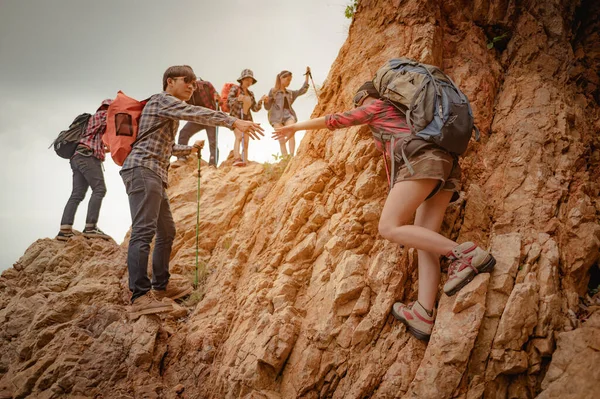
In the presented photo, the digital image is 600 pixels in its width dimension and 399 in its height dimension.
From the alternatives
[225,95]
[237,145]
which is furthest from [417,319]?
[225,95]

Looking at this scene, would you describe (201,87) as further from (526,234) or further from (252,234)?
(526,234)

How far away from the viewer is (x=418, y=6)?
5.29 metres

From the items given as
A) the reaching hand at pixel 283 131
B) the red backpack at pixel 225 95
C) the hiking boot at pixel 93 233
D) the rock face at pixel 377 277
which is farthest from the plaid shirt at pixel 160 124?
the red backpack at pixel 225 95

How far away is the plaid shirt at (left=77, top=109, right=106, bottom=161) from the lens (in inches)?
260

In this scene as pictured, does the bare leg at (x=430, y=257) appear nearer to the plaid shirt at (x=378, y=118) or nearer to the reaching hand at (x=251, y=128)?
the plaid shirt at (x=378, y=118)

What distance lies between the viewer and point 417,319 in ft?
10.3

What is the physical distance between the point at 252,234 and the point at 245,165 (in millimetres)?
3460

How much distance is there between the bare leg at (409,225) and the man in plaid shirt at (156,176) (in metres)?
2.16

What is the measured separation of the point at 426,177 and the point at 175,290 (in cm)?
412

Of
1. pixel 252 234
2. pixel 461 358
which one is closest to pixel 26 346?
pixel 252 234

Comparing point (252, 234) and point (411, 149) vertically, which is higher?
point (411, 149)

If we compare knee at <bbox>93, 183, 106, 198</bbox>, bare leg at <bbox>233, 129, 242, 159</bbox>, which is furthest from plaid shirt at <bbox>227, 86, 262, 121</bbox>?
knee at <bbox>93, 183, 106, 198</bbox>

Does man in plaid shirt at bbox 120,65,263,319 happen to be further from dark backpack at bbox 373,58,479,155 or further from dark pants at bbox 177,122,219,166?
dark pants at bbox 177,122,219,166

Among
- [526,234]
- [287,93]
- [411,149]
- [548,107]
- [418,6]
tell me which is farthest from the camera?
[287,93]
